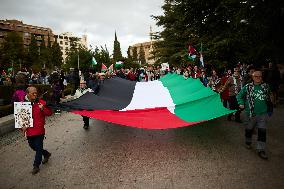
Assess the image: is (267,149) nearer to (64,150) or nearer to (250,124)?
(250,124)

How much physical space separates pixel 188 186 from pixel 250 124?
254 centimetres

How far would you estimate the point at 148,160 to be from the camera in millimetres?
5902

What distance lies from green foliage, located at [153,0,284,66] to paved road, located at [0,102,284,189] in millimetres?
6315

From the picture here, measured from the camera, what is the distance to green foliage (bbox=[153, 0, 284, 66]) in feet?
44.9

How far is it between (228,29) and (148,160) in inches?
598

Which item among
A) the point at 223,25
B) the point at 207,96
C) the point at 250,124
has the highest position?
the point at 223,25

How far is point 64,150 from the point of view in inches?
272

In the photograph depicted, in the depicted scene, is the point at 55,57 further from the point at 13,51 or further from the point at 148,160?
the point at 148,160

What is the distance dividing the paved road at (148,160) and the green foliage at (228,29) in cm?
631

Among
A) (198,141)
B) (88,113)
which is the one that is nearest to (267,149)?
(198,141)

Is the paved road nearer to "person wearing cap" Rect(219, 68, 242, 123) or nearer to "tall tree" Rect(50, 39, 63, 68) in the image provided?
"person wearing cap" Rect(219, 68, 242, 123)

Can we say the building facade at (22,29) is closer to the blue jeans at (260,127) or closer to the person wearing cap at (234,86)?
the person wearing cap at (234,86)

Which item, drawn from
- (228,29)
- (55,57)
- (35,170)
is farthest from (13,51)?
(35,170)

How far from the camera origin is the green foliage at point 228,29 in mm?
13680
